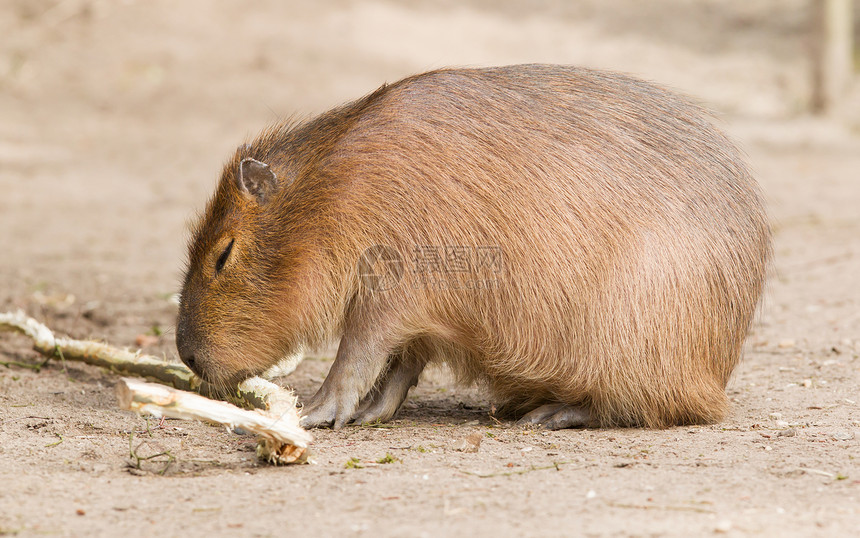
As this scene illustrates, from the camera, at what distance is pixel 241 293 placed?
3.59m

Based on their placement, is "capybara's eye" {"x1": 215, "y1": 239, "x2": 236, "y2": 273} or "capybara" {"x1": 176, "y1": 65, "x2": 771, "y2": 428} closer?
"capybara" {"x1": 176, "y1": 65, "x2": 771, "y2": 428}

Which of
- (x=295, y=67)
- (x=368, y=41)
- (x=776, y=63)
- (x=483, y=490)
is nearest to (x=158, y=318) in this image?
(x=483, y=490)

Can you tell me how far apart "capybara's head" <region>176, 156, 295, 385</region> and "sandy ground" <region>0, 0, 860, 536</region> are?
0.29 meters

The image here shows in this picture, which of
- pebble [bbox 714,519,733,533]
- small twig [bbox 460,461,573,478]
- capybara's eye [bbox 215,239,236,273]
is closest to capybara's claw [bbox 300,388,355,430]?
capybara's eye [bbox 215,239,236,273]

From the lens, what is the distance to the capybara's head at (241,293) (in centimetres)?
358

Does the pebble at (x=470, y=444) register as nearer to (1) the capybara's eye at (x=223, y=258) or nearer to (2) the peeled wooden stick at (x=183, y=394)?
(2) the peeled wooden stick at (x=183, y=394)

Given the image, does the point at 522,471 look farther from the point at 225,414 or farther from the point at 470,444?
the point at 225,414

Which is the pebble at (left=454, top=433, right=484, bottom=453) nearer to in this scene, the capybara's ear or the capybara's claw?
the capybara's claw

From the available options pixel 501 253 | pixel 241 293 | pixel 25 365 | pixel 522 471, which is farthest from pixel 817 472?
pixel 25 365

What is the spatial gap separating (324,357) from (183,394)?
2.25m

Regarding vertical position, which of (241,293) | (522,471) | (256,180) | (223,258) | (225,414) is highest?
(256,180)

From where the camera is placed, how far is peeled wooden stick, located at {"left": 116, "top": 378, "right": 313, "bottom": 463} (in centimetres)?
270

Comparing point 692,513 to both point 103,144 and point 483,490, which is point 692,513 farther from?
point 103,144

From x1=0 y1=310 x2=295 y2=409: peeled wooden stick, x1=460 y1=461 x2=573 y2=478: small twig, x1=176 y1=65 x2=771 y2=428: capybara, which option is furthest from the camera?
x1=0 y1=310 x2=295 y2=409: peeled wooden stick
